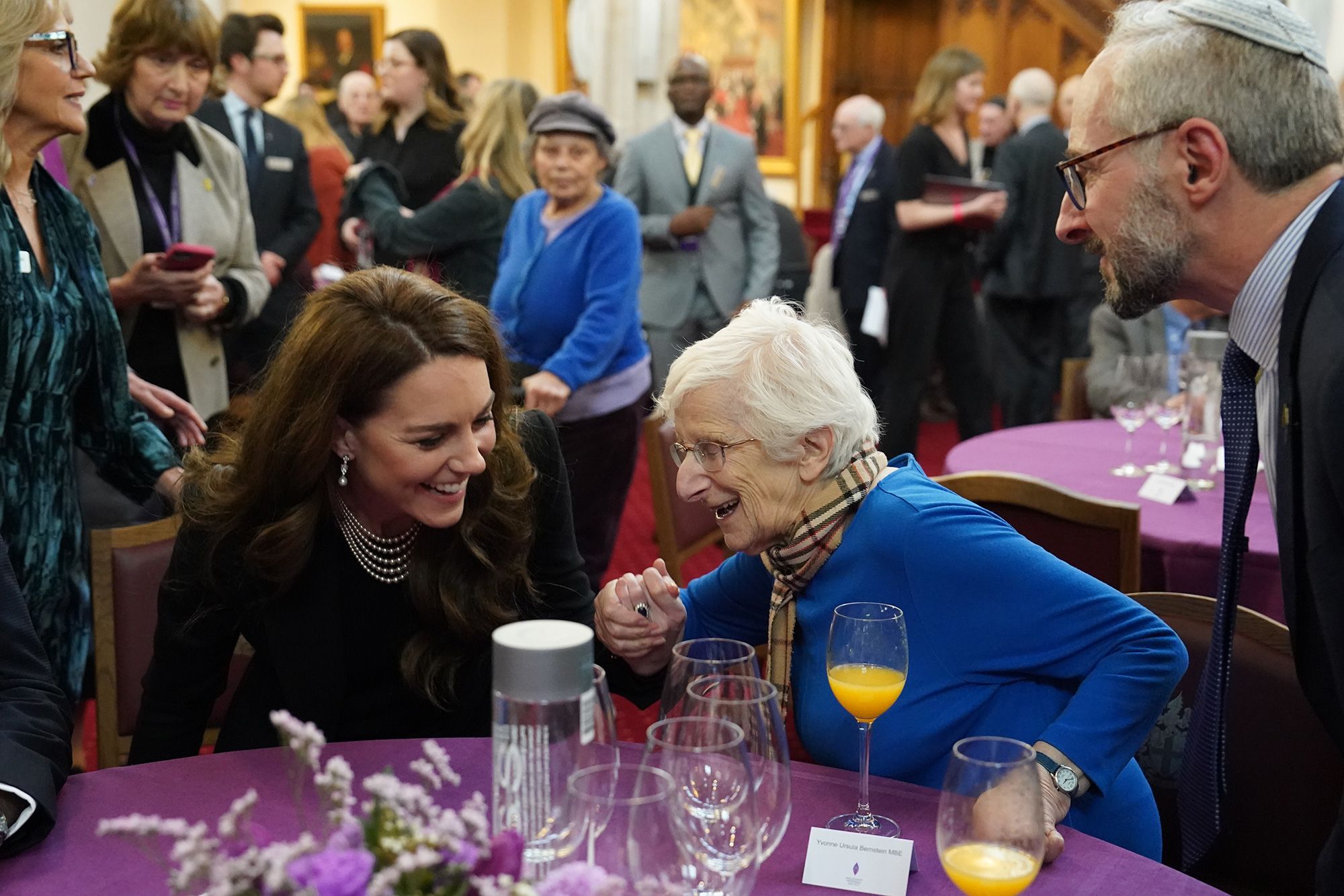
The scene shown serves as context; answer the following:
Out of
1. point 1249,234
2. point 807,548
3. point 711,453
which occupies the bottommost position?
point 807,548

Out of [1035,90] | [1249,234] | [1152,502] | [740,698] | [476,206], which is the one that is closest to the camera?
[740,698]

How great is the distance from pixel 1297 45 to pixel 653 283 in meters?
4.23

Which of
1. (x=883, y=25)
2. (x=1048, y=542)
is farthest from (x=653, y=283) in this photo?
(x=883, y=25)

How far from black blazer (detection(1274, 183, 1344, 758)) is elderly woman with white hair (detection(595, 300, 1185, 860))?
17 cm

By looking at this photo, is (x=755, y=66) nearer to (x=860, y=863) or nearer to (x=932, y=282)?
(x=932, y=282)

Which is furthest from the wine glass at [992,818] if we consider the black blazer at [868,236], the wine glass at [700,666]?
the black blazer at [868,236]

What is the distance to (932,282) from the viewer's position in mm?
5828

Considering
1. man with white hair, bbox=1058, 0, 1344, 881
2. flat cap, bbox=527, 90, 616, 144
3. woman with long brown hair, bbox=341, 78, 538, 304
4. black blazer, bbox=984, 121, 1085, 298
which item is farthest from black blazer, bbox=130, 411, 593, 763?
black blazer, bbox=984, 121, 1085, 298

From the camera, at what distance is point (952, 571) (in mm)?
1732

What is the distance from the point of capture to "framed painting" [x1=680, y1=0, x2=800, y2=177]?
11891 millimetres

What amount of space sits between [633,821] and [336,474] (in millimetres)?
1126

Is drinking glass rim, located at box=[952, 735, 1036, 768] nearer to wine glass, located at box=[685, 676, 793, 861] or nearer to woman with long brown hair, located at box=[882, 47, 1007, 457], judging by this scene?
wine glass, located at box=[685, 676, 793, 861]

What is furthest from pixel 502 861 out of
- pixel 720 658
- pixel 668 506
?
pixel 668 506

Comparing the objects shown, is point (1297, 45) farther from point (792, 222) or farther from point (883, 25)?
point (883, 25)
